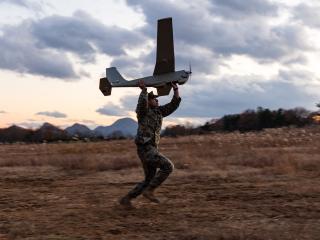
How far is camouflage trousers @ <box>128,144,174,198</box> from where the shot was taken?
984 centimetres

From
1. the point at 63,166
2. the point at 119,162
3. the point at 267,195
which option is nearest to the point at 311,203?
the point at 267,195

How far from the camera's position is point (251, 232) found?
7.75m

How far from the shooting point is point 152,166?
392 inches

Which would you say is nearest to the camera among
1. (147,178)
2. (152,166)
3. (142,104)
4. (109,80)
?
(142,104)

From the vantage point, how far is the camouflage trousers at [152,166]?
9844mm

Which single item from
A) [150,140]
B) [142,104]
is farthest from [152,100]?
[150,140]

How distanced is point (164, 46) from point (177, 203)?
9.81 feet

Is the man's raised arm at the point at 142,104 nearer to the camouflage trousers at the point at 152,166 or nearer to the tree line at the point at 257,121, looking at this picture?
the camouflage trousers at the point at 152,166

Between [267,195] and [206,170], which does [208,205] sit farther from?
[206,170]

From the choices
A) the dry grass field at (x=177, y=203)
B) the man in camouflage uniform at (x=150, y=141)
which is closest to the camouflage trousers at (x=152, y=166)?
the man in camouflage uniform at (x=150, y=141)

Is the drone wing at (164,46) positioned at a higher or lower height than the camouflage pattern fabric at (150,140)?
higher

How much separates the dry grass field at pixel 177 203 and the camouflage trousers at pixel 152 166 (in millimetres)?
408

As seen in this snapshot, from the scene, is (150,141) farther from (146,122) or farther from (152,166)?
(152,166)

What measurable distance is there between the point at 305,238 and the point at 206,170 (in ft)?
29.9
